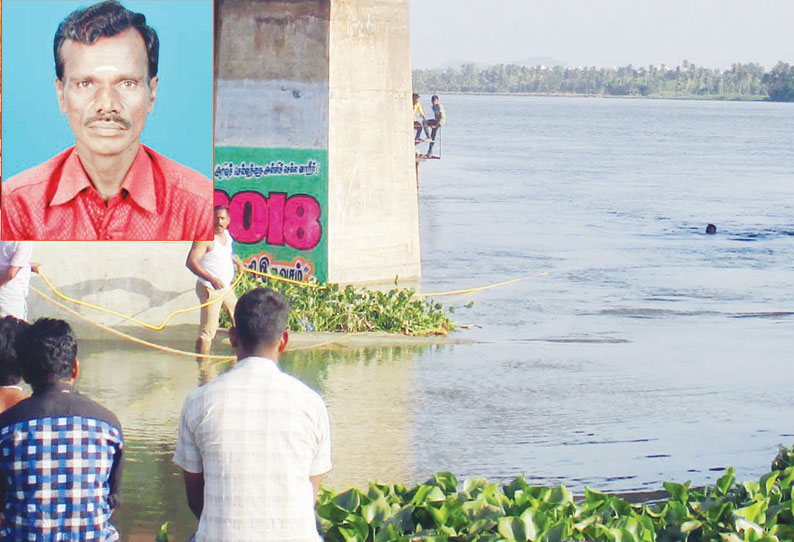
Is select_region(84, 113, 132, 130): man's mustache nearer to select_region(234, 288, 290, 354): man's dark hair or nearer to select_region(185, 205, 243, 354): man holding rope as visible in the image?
select_region(185, 205, 243, 354): man holding rope

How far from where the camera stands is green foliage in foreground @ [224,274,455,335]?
15.4 meters

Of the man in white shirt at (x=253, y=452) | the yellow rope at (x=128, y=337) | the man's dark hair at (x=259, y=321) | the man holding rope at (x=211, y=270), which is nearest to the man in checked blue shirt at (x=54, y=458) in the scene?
the man in white shirt at (x=253, y=452)

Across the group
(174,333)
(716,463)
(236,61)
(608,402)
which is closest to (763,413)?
(608,402)

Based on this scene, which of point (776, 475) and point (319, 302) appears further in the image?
point (319, 302)

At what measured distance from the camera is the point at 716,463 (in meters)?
10.1

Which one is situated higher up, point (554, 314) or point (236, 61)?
point (236, 61)

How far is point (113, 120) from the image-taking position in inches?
527

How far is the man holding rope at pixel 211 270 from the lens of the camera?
13305 millimetres

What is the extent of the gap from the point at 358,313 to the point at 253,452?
1054 centimetres

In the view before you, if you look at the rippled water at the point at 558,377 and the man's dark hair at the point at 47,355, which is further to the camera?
the rippled water at the point at 558,377

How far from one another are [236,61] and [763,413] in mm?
9369

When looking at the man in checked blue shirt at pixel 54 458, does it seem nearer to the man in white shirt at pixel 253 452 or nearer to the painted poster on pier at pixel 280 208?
the man in white shirt at pixel 253 452

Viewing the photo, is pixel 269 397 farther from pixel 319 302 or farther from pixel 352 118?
pixel 352 118

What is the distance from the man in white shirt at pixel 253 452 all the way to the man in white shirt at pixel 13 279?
19.3ft
